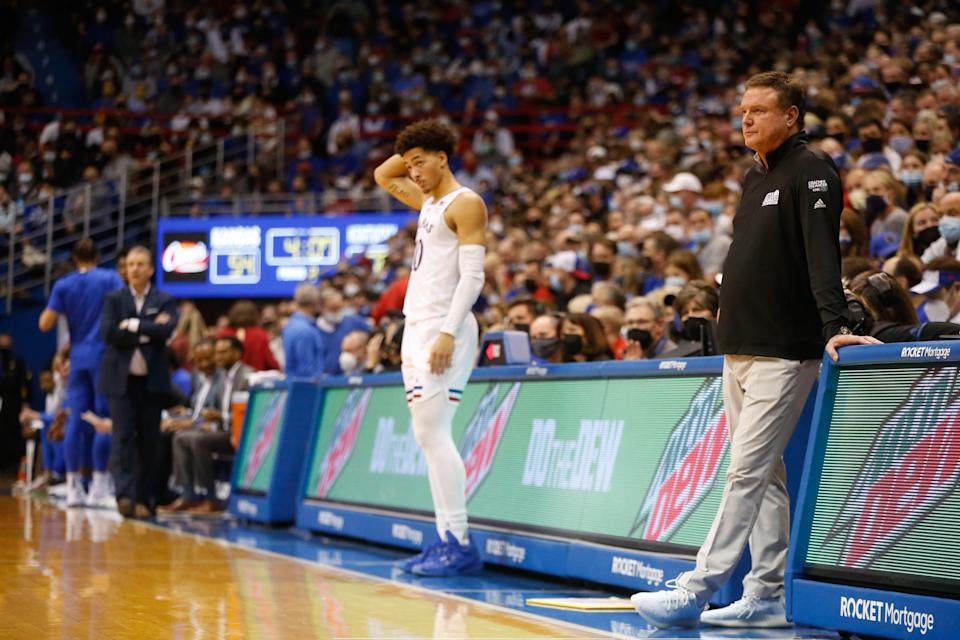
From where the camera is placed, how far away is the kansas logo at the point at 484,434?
801 centimetres

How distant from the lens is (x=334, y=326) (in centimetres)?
1373

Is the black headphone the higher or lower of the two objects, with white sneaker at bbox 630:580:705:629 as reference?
higher

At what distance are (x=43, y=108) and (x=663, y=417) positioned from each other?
70.9 feet

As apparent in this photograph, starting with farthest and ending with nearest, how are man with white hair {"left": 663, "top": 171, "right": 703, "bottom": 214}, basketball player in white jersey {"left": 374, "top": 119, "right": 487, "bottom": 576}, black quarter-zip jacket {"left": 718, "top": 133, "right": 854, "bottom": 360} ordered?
man with white hair {"left": 663, "top": 171, "right": 703, "bottom": 214} → basketball player in white jersey {"left": 374, "top": 119, "right": 487, "bottom": 576} → black quarter-zip jacket {"left": 718, "top": 133, "right": 854, "bottom": 360}

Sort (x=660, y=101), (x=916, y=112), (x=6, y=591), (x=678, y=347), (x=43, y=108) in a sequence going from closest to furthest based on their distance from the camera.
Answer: (x=6, y=591), (x=678, y=347), (x=916, y=112), (x=660, y=101), (x=43, y=108)

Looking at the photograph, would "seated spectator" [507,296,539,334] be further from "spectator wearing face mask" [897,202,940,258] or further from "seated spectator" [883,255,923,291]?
"seated spectator" [883,255,923,291]

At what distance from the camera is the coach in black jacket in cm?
523

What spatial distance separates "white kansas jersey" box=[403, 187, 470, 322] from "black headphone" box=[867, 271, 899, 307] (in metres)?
2.31

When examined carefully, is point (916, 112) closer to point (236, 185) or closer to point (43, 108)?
point (236, 185)

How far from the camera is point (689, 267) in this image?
34.0ft

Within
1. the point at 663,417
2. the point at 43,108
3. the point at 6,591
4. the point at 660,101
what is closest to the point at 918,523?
the point at 663,417

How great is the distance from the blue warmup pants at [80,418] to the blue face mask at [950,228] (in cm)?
729

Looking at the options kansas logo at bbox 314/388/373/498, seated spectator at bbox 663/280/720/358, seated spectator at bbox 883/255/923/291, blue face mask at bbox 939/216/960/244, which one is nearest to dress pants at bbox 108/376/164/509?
kansas logo at bbox 314/388/373/498

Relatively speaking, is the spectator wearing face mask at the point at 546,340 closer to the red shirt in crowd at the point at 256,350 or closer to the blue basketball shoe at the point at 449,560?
the blue basketball shoe at the point at 449,560
